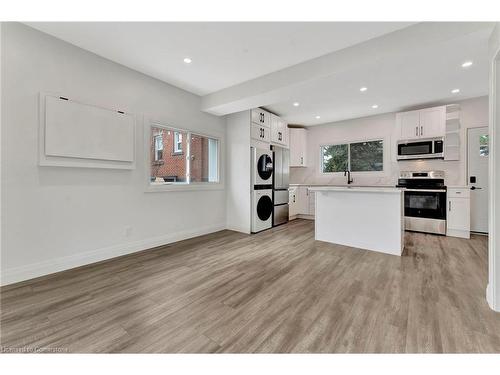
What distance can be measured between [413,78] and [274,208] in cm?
341

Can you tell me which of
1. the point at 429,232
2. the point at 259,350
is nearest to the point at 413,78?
the point at 429,232

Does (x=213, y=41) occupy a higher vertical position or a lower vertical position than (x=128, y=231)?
higher

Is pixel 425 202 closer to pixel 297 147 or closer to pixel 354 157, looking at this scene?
pixel 354 157

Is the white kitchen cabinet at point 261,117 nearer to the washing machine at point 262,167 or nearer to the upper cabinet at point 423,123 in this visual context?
the washing machine at point 262,167

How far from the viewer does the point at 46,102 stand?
7.91 ft

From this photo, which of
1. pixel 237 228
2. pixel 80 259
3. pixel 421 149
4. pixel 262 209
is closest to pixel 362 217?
pixel 262 209

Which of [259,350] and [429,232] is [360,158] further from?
[259,350]

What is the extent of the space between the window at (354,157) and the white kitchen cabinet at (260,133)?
2.22 m

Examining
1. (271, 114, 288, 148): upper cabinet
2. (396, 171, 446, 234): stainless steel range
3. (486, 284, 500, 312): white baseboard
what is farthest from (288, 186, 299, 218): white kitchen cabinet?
(486, 284, 500, 312): white baseboard

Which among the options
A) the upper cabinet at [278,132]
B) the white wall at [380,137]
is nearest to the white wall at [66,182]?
the upper cabinet at [278,132]

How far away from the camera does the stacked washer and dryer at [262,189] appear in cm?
446

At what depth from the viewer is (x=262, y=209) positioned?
4.66 m

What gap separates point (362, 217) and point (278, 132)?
288cm

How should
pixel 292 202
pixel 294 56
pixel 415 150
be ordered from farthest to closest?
pixel 292 202 → pixel 415 150 → pixel 294 56
